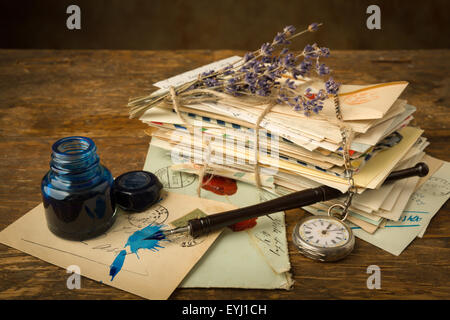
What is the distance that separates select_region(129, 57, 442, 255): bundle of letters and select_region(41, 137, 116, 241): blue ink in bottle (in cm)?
29

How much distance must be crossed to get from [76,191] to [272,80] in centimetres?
56

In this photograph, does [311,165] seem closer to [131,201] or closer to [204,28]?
[131,201]

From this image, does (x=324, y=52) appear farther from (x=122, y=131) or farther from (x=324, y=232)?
(x=122, y=131)

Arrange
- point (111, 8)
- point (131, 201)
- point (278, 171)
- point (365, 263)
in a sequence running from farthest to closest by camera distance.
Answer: point (111, 8) < point (278, 171) < point (131, 201) < point (365, 263)

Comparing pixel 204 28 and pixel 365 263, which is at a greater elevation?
pixel 204 28

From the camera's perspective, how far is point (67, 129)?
1515mm

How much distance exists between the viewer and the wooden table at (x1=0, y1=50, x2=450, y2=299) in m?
0.92

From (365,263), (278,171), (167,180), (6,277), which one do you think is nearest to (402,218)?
(365,263)

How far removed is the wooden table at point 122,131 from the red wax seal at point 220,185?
187 millimetres

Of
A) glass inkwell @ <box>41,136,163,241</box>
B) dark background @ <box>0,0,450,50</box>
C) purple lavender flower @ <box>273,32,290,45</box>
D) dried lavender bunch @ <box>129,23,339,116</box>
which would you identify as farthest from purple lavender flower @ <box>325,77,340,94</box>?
dark background @ <box>0,0,450,50</box>

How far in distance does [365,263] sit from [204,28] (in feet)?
8.03

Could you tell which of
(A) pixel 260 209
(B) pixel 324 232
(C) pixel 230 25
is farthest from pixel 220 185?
(C) pixel 230 25

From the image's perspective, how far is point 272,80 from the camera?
48.6 inches
